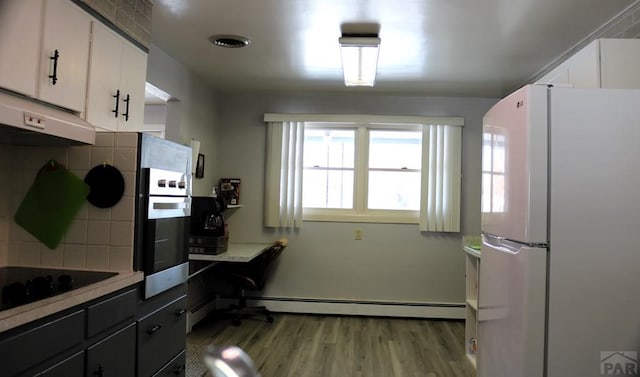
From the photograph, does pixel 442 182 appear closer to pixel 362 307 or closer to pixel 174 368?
pixel 362 307

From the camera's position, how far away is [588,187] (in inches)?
66.2

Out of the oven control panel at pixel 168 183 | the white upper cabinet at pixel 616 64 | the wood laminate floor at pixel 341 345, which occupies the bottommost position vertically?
the wood laminate floor at pixel 341 345

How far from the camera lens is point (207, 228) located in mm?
3625

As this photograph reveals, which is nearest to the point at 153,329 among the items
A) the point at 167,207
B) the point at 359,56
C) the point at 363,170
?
the point at 167,207

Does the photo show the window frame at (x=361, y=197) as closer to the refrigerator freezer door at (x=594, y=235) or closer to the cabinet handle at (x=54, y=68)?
the refrigerator freezer door at (x=594, y=235)

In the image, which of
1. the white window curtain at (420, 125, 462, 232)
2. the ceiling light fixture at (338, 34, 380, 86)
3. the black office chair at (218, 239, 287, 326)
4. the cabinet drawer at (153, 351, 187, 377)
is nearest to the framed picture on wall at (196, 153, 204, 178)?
the black office chair at (218, 239, 287, 326)

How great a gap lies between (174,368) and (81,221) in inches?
38.1

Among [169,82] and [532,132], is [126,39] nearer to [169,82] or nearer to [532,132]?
[169,82]

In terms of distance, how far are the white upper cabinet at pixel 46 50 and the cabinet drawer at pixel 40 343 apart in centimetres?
88

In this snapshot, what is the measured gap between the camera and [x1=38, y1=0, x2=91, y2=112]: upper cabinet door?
5.57 feet

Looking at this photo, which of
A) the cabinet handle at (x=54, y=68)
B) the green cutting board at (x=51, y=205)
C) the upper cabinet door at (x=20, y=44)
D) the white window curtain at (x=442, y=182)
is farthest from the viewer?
the white window curtain at (x=442, y=182)

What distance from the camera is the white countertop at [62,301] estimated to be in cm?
123

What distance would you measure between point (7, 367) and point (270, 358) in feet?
7.53

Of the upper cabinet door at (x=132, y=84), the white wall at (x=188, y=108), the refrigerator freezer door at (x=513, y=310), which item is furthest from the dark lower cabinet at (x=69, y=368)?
the white wall at (x=188, y=108)
